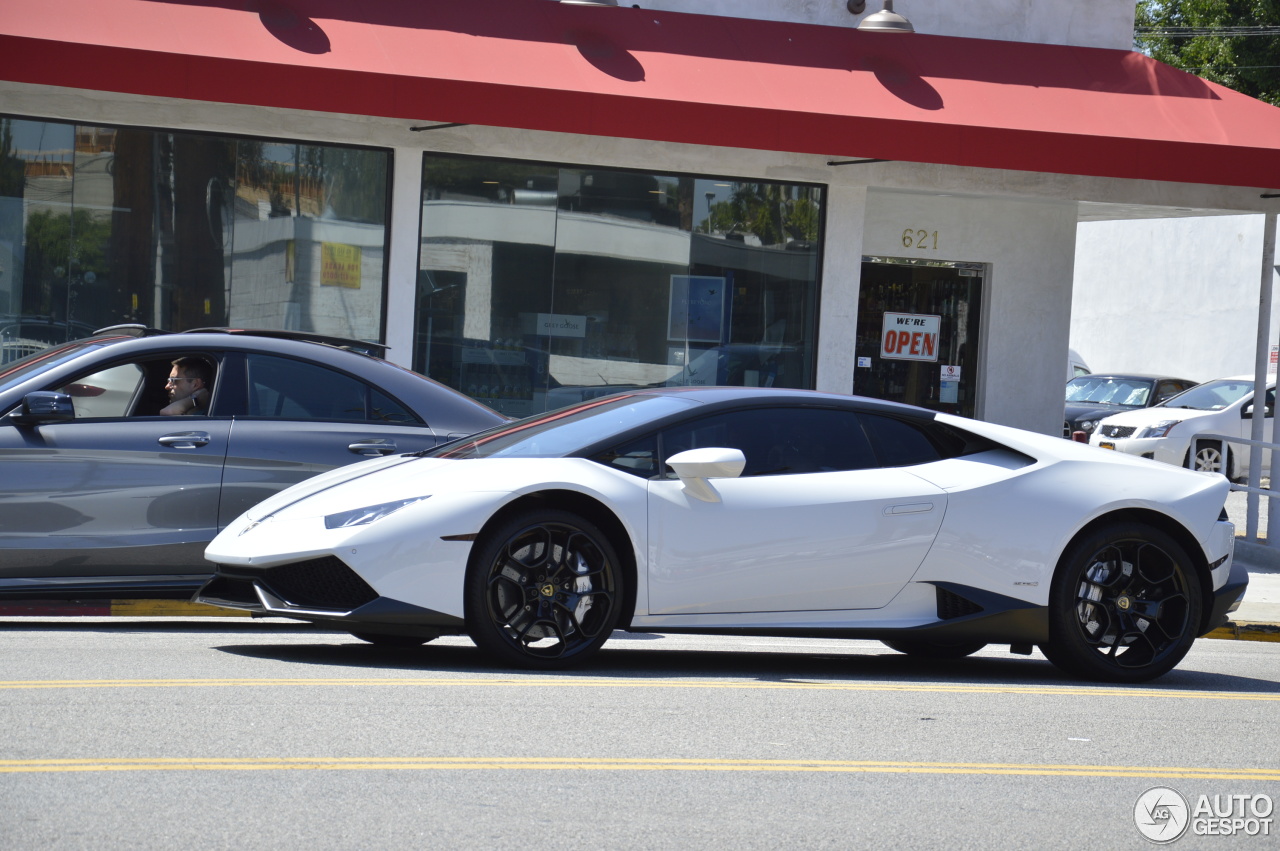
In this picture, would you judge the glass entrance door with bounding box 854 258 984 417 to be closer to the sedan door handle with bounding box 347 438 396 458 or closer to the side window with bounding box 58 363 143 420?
the sedan door handle with bounding box 347 438 396 458

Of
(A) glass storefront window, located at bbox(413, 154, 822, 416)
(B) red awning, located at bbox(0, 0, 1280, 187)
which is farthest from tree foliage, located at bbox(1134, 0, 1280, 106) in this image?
(A) glass storefront window, located at bbox(413, 154, 822, 416)

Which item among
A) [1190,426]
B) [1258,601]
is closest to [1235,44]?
[1190,426]

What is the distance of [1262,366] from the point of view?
14.9 meters

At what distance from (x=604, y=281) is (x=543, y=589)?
334 inches

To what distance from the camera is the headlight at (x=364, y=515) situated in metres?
6.32

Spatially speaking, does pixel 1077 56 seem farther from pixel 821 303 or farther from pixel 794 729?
pixel 794 729

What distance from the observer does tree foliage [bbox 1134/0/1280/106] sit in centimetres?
3428

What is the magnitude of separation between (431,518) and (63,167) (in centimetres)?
853

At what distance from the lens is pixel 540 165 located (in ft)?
47.3

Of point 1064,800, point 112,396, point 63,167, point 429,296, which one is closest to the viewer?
point 1064,800

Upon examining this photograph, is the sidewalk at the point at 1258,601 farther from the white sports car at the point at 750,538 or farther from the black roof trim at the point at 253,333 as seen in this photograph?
the black roof trim at the point at 253,333

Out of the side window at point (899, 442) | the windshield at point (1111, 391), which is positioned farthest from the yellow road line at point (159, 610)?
the windshield at point (1111, 391)

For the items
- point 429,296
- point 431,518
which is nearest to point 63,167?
point 429,296

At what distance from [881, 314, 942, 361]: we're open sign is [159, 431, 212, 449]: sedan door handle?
10.2 m
